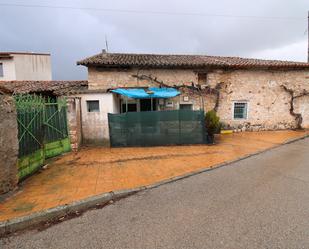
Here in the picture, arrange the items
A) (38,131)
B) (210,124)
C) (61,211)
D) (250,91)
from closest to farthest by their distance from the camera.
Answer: (61,211) < (38,131) < (210,124) < (250,91)

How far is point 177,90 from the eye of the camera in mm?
11695

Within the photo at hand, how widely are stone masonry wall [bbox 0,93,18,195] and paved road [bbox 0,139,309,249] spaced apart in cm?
177

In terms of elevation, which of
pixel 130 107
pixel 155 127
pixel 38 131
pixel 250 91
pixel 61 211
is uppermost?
pixel 250 91

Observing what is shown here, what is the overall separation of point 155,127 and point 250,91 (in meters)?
7.96

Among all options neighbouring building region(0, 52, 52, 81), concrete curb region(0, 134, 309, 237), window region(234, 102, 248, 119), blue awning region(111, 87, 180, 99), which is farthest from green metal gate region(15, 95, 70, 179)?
neighbouring building region(0, 52, 52, 81)

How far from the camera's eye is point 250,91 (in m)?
12.9

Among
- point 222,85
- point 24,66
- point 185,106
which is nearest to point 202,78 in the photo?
point 222,85

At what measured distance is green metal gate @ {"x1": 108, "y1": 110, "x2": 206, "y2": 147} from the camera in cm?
888

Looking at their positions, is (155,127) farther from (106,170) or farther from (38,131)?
(38,131)

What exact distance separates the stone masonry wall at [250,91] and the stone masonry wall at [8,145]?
746cm

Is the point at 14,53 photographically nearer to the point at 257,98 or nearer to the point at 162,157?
the point at 162,157

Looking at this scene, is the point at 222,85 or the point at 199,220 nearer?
the point at 199,220

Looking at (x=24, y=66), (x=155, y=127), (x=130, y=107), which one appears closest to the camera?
(x=155, y=127)

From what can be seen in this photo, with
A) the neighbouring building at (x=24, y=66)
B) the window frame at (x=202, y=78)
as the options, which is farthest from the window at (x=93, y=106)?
the neighbouring building at (x=24, y=66)
